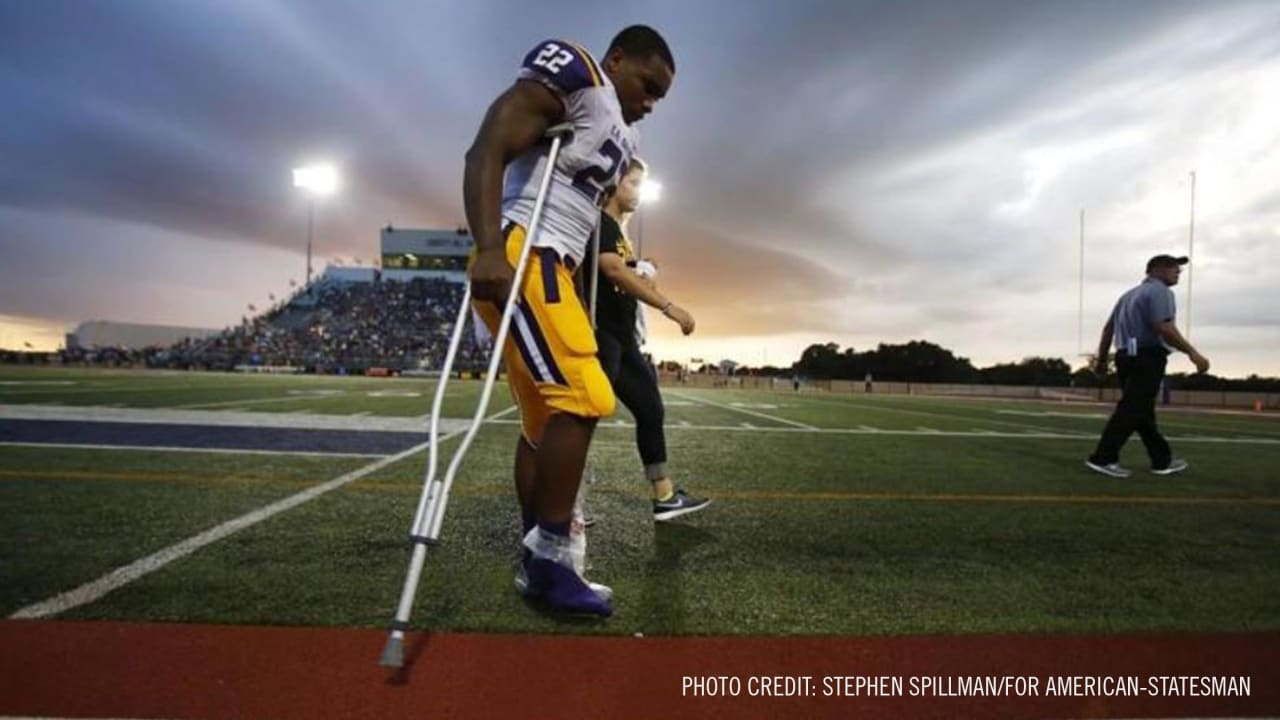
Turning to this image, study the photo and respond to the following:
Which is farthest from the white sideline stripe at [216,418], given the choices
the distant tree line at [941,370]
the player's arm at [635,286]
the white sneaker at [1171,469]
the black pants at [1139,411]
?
the distant tree line at [941,370]

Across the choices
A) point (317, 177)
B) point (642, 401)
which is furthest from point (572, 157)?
point (317, 177)

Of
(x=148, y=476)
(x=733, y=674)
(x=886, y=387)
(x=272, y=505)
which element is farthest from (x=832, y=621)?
(x=886, y=387)

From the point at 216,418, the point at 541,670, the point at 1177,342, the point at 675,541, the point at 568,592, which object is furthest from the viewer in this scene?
the point at 216,418

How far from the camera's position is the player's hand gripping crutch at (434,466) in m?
1.72

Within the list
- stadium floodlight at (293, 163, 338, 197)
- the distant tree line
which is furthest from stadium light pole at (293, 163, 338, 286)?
the distant tree line

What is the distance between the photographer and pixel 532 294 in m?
2.24

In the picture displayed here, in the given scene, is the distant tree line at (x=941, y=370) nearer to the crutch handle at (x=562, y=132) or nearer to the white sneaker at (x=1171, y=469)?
the white sneaker at (x=1171, y=469)

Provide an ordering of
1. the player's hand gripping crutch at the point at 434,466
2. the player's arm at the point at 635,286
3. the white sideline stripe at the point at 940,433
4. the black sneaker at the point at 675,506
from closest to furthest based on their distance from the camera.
Result: the player's hand gripping crutch at the point at 434,466, the player's arm at the point at 635,286, the black sneaker at the point at 675,506, the white sideline stripe at the point at 940,433

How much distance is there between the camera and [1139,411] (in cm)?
579

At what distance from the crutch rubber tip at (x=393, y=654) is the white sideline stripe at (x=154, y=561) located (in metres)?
1.23

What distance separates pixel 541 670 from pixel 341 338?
65121 mm

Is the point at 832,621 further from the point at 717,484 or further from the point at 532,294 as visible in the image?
the point at 717,484

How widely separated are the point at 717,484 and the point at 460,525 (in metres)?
2.14

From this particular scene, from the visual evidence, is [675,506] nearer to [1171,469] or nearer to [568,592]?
[568,592]
